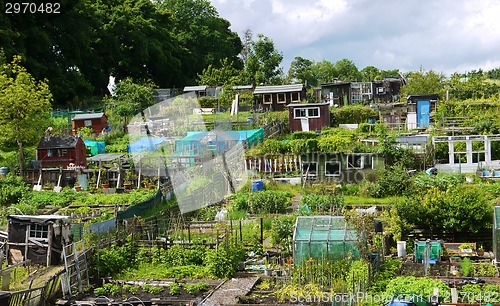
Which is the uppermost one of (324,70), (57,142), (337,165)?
(324,70)

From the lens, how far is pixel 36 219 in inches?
691

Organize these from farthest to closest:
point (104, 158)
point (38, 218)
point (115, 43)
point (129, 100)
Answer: point (115, 43)
point (129, 100)
point (104, 158)
point (38, 218)

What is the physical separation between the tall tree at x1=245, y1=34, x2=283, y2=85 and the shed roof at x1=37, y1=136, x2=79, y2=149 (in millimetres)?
32778

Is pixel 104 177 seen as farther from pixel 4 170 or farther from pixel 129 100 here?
pixel 129 100

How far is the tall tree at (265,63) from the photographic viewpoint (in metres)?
65.1

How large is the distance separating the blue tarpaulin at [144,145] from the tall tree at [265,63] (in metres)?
28.8

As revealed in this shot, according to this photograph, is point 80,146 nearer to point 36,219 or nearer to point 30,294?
point 36,219

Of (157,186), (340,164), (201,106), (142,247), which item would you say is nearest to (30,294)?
(142,247)

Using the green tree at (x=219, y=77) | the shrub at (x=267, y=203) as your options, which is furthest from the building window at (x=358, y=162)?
the green tree at (x=219, y=77)

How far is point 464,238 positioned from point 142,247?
9.47m

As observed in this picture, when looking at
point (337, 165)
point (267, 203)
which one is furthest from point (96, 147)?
point (267, 203)

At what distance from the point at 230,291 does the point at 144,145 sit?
20689 mm

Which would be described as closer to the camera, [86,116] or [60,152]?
[60,152]

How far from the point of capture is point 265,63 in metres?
66.9
